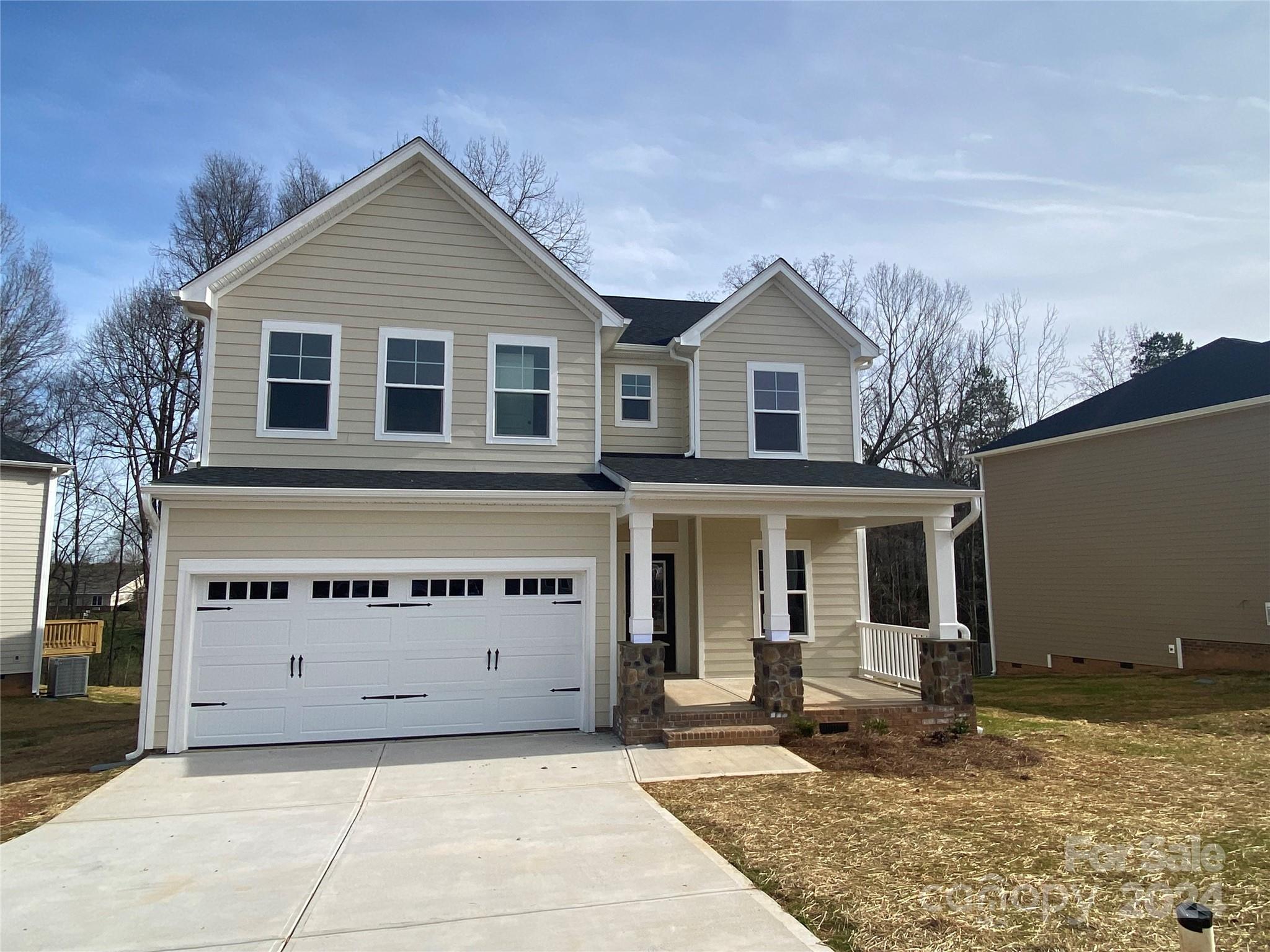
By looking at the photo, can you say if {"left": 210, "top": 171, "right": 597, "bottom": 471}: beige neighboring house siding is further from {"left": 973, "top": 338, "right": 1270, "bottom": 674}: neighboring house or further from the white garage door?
{"left": 973, "top": 338, "right": 1270, "bottom": 674}: neighboring house

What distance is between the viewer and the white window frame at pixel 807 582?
12859 millimetres

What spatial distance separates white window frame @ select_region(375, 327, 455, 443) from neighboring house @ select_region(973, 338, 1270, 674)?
14.4 metres

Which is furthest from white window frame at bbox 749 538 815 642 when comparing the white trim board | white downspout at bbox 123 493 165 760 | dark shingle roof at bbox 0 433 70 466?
dark shingle roof at bbox 0 433 70 466

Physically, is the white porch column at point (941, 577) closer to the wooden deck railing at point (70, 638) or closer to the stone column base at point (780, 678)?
the stone column base at point (780, 678)

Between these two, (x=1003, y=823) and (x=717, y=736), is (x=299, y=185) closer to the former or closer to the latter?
(x=717, y=736)

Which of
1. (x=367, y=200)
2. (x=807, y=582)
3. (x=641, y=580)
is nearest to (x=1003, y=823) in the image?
(x=641, y=580)

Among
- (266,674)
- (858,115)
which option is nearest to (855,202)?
(858,115)

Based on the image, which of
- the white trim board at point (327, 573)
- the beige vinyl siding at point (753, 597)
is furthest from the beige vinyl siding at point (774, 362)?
the white trim board at point (327, 573)

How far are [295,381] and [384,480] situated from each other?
1.99m

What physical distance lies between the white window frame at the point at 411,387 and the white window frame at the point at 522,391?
510 mm

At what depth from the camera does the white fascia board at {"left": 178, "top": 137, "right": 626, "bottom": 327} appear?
10602 mm

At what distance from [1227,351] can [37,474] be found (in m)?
26.3

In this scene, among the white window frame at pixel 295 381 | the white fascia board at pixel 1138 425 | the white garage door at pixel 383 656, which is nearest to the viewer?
the white garage door at pixel 383 656

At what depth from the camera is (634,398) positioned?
43.9 feet
